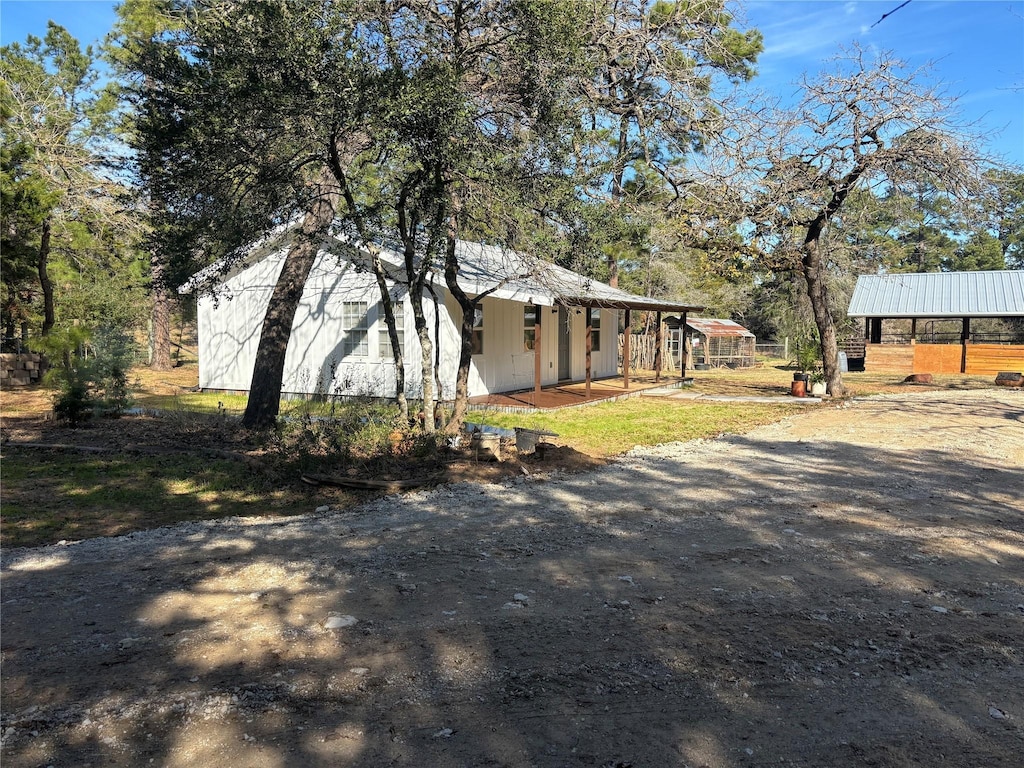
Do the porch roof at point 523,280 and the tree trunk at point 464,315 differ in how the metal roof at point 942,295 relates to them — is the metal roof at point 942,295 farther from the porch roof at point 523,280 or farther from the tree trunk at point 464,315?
the tree trunk at point 464,315

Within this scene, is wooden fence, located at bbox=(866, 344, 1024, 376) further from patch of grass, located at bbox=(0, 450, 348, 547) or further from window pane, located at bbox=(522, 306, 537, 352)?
patch of grass, located at bbox=(0, 450, 348, 547)

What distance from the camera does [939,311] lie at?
26.9m

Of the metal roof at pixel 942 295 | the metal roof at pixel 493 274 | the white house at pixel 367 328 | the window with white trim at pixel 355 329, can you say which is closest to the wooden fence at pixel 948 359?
the metal roof at pixel 942 295

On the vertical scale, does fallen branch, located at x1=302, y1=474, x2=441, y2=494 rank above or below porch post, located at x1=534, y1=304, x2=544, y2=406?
below

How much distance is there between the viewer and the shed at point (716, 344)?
31.7 m

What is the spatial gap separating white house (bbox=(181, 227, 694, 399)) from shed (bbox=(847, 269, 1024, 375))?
13620mm

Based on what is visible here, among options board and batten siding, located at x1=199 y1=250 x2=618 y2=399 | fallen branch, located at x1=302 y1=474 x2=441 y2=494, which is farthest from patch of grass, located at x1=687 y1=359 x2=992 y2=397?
fallen branch, located at x1=302 y1=474 x2=441 y2=494

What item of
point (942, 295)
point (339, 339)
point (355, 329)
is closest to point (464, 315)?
point (355, 329)

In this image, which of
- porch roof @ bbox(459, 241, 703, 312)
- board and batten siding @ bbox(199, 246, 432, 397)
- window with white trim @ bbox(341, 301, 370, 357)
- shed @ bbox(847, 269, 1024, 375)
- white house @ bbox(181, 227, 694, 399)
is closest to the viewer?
porch roof @ bbox(459, 241, 703, 312)

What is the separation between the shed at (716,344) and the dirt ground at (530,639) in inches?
1007

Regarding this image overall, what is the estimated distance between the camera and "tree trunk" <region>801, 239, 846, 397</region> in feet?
55.1

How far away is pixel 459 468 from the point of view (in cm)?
830

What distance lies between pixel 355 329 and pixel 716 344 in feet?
76.2

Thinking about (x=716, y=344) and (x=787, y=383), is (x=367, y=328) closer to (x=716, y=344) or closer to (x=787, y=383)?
(x=787, y=383)
